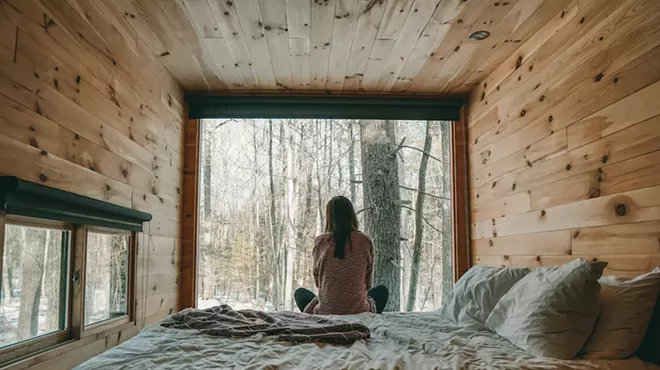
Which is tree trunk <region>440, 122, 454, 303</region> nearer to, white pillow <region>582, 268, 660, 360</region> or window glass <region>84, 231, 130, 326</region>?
white pillow <region>582, 268, 660, 360</region>

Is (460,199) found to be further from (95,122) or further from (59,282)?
(59,282)

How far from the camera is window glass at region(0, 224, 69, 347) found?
5.95 feet

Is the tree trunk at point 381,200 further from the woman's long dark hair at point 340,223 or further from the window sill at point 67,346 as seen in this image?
the window sill at point 67,346

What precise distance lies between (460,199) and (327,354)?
270 centimetres

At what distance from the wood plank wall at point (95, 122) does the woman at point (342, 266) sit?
44.3 inches

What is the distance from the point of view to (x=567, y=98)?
2.55 meters

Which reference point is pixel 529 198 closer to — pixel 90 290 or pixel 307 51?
pixel 307 51

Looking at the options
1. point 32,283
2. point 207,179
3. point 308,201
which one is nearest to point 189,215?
point 207,179

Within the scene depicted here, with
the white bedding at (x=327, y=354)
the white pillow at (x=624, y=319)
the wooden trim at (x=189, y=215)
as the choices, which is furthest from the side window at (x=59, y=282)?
the white pillow at (x=624, y=319)

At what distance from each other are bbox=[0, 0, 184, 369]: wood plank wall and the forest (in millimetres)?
405

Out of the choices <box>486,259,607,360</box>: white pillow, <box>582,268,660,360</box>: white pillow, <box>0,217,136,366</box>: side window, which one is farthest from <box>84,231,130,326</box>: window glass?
<box>582,268,660,360</box>: white pillow

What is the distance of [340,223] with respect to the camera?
310 cm

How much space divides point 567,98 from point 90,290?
262cm

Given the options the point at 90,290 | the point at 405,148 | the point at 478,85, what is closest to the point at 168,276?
the point at 90,290
